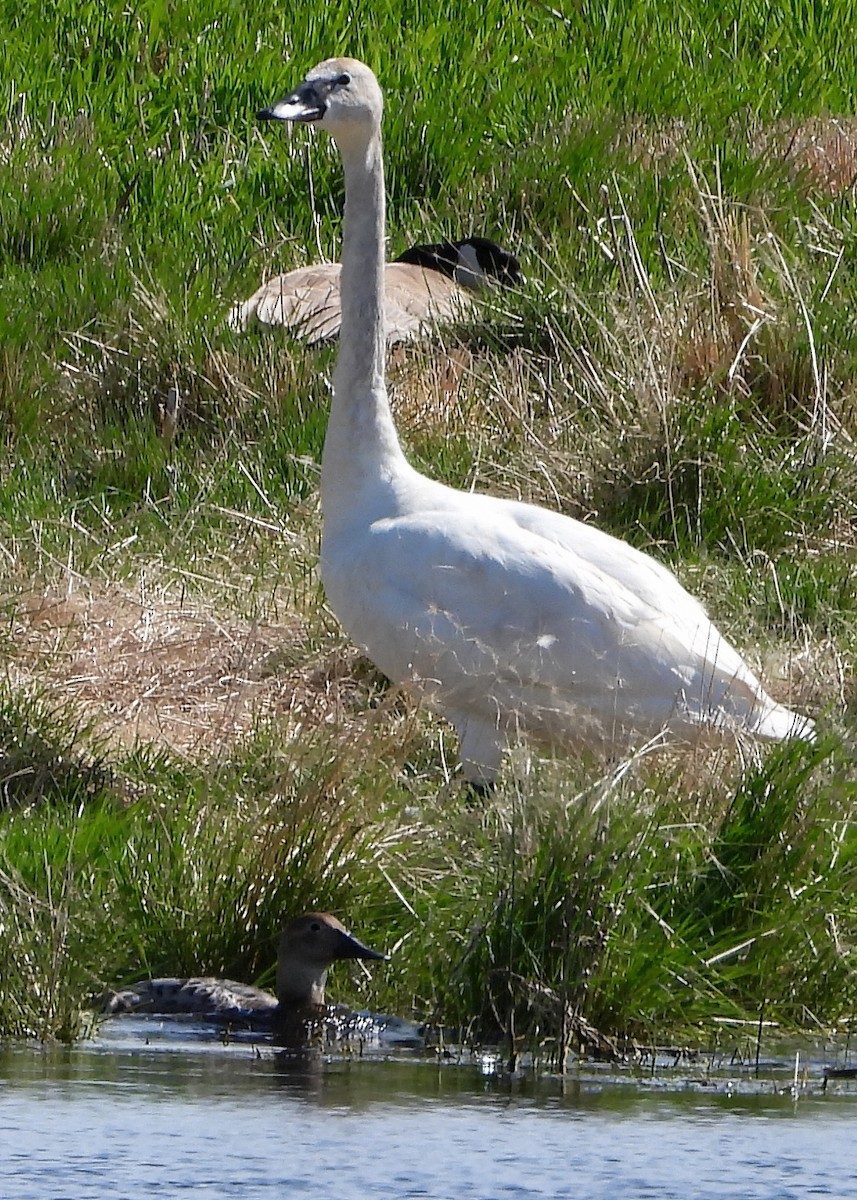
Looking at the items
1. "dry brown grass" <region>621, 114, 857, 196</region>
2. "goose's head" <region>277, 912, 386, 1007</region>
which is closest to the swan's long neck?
"goose's head" <region>277, 912, 386, 1007</region>

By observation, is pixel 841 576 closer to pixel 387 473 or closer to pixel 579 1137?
pixel 387 473

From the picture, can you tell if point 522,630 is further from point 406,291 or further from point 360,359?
point 406,291

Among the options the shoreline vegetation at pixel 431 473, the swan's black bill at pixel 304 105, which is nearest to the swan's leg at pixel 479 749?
the shoreline vegetation at pixel 431 473

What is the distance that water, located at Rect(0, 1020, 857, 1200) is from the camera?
429 centimetres

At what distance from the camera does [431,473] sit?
30.2 feet

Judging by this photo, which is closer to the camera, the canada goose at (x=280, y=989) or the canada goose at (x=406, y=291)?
the canada goose at (x=280, y=989)

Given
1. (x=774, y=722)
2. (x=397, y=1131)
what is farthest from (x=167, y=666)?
(x=397, y=1131)

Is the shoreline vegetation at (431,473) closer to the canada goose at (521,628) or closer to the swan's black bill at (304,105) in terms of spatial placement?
A: the canada goose at (521,628)

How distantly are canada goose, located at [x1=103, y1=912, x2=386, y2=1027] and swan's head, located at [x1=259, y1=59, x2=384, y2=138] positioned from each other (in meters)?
2.66

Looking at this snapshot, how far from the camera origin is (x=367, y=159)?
7422 mm

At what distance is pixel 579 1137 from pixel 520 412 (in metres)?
5.26

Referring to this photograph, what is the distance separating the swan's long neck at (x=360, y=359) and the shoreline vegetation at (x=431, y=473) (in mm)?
513

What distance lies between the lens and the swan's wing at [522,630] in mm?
6680

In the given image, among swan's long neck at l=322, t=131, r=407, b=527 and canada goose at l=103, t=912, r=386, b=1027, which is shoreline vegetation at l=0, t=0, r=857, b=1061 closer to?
canada goose at l=103, t=912, r=386, b=1027
